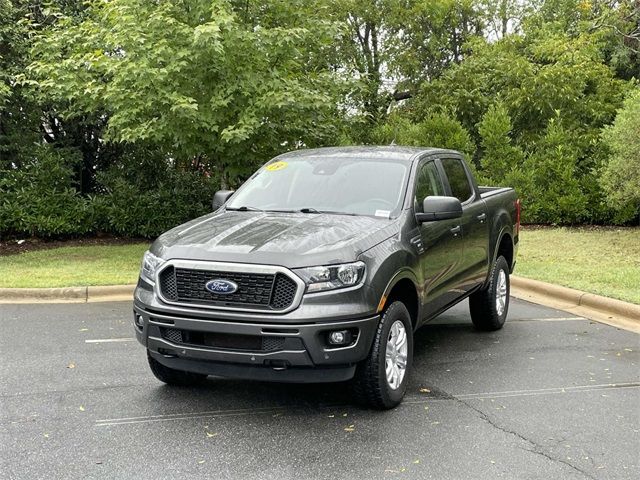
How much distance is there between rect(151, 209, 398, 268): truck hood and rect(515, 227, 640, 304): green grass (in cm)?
452

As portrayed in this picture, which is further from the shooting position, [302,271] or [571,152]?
[571,152]

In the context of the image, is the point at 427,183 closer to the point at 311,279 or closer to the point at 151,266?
the point at 311,279

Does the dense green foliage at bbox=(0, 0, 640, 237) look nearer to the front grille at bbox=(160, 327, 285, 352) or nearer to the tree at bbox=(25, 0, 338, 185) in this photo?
the tree at bbox=(25, 0, 338, 185)

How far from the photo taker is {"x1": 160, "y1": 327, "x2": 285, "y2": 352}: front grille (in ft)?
13.8

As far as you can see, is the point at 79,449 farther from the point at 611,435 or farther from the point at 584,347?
the point at 584,347

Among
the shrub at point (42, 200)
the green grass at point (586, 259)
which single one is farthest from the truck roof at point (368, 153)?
the shrub at point (42, 200)

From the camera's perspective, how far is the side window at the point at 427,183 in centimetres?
556

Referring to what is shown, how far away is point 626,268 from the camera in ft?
33.2

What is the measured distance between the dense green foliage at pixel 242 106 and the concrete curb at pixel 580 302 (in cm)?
439

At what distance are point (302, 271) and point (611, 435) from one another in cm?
223

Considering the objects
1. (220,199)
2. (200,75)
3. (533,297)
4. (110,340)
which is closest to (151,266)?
(220,199)

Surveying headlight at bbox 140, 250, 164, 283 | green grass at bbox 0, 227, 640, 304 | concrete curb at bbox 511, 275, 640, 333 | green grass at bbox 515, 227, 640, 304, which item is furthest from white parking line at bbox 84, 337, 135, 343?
green grass at bbox 515, 227, 640, 304


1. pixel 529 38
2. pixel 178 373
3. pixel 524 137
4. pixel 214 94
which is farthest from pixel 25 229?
pixel 529 38

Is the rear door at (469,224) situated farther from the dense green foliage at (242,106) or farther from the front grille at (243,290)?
the dense green foliage at (242,106)
